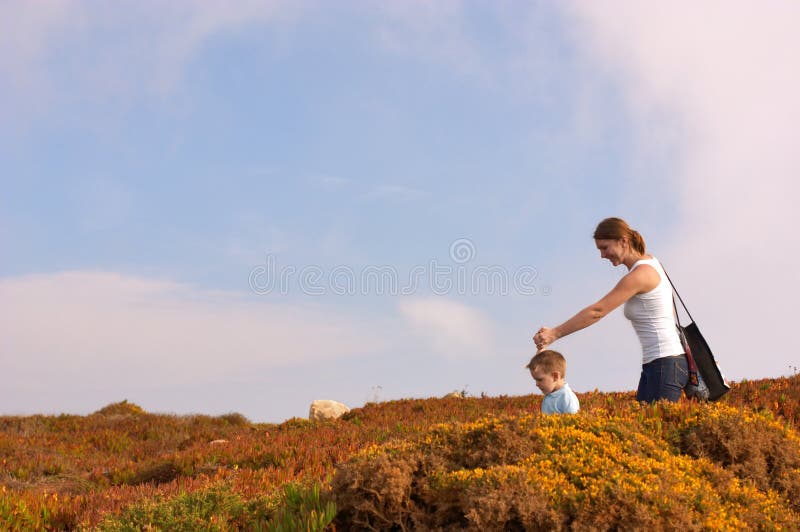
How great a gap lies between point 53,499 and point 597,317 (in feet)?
22.1

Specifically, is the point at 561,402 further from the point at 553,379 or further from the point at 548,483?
the point at 548,483

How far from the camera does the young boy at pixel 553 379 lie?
271 inches

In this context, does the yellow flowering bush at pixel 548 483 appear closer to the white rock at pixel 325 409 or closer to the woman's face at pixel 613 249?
the woman's face at pixel 613 249

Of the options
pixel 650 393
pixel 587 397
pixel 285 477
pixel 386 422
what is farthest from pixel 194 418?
pixel 650 393

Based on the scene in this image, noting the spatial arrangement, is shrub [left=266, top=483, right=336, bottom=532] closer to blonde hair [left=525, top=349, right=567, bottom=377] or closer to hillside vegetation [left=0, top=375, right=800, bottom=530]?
hillside vegetation [left=0, top=375, right=800, bottom=530]

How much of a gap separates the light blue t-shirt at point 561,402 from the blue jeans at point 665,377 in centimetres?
78

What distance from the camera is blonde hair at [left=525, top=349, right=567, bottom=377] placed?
689 centimetres

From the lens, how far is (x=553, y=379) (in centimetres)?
699

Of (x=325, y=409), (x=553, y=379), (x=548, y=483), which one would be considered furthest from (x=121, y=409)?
(x=548, y=483)

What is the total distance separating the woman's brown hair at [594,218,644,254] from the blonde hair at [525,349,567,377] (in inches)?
53.8

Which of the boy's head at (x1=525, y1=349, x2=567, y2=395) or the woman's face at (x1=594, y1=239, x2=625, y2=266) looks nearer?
the boy's head at (x1=525, y1=349, x2=567, y2=395)

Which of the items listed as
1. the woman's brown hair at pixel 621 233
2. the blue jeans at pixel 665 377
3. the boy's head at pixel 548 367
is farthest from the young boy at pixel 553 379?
the woman's brown hair at pixel 621 233

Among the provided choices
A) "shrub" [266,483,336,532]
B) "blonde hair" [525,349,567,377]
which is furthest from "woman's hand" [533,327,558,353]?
"shrub" [266,483,336,532]

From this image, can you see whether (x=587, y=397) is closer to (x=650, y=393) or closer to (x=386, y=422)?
(x=386, y=422)
